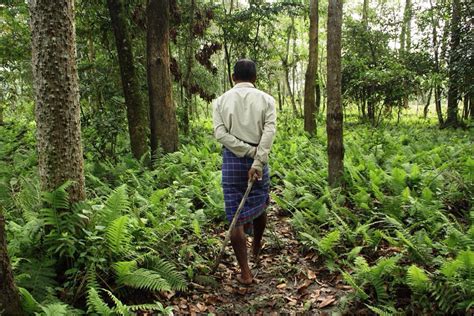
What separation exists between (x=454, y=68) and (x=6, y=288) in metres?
13.3

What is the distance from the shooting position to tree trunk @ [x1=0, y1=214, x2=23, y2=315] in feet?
9.18

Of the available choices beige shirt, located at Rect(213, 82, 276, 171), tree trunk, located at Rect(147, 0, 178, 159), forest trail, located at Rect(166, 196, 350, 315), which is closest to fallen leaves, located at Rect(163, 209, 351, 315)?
forest trail, located at Rect(166, 196, 350, 315)

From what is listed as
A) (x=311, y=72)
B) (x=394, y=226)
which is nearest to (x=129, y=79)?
(x=311, y=72)

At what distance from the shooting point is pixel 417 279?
138 inches

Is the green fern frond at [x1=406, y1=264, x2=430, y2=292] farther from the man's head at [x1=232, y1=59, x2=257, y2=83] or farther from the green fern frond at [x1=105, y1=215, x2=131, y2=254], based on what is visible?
the green fern frond at [x1=105, y1=215, x2=131, y2=254]

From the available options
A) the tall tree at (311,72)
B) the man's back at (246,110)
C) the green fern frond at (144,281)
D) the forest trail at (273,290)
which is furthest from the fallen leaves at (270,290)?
the tall tree at (311,72)

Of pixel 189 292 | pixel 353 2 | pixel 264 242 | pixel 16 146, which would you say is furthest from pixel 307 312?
pixel 353 2

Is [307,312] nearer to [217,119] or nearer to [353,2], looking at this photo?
[217,119]

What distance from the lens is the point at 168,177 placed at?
8.01 metres

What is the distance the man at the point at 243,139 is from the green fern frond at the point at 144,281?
96 centimetres

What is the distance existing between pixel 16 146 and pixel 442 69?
1554 cm

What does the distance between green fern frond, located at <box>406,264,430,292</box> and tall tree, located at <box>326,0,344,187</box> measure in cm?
316

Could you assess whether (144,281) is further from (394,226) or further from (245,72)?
(394,226)

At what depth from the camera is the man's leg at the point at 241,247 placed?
167 inches
